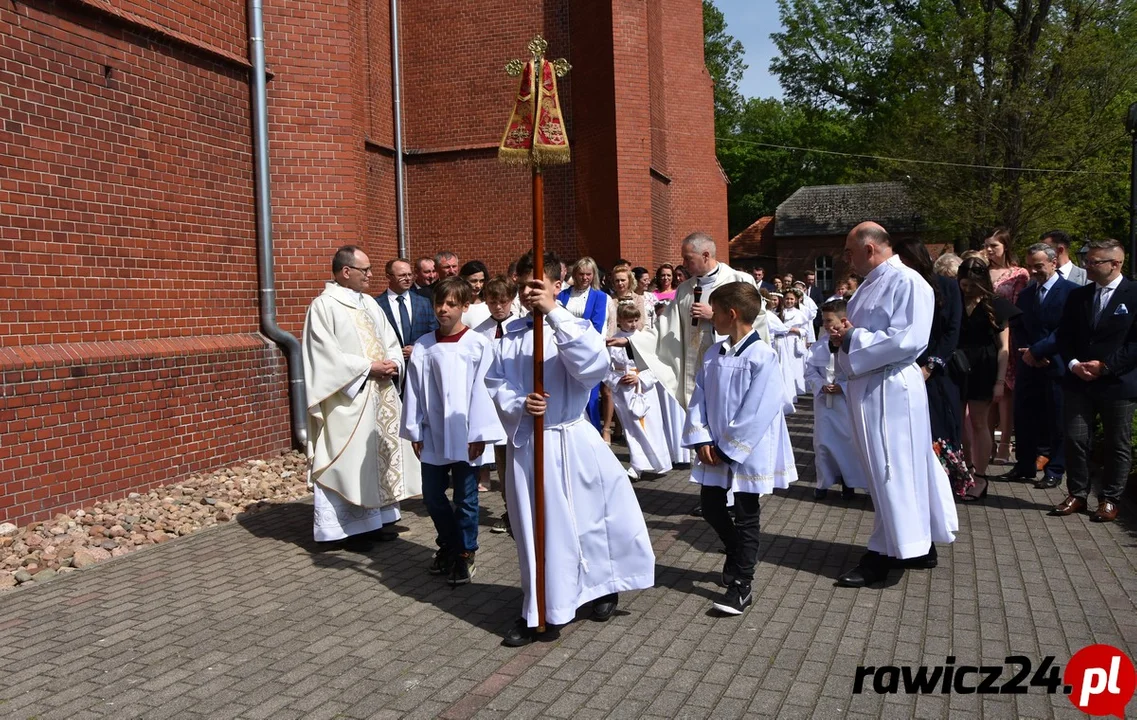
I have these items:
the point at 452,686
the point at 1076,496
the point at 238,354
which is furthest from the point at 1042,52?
the point at 452,686

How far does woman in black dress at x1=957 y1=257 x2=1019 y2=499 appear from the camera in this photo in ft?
26.3

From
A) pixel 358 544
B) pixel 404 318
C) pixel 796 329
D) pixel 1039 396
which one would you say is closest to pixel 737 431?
pixel 358 544

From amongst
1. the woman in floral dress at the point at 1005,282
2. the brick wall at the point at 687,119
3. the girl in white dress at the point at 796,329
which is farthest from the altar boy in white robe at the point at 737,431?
the brick wall at the point at 687,119

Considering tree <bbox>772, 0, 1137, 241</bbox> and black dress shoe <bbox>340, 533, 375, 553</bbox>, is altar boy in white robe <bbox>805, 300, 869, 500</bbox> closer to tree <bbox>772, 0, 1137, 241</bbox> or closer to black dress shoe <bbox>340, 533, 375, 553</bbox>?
black dress shoe <bbox>340, 533, 375, 553</bbox>

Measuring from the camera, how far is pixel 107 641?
5.03 m

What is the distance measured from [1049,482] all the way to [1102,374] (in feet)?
5.53

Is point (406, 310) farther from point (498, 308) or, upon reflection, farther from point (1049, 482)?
point (1049, 482)

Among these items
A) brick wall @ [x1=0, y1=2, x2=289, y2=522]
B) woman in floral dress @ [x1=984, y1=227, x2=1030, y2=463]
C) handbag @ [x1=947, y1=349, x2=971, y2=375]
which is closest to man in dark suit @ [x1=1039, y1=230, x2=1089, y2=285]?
woman in floral dress @ [x1=984, y1=227, x2=1030, y2=463]

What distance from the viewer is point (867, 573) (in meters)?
5.66

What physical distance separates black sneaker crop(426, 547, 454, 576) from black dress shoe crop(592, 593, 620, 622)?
1299 millimetres

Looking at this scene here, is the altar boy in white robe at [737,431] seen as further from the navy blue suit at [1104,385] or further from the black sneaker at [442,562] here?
the navy blue suit at [1104,385]

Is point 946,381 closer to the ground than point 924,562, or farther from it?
farther from it

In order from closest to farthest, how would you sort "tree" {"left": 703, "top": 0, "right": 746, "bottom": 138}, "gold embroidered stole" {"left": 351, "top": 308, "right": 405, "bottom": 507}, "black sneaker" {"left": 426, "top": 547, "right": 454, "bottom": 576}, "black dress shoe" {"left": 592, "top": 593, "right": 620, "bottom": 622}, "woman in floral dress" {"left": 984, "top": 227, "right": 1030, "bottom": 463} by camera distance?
1. "black dress shoe" {"left": 592, "top": 593, "right": 620, "bottom": 622}
2. "black sneaker" {"left": 426, "top": 547, "right": 454, "bottom": 576}
3. "gold embroidered stole" {"left": 351, "top": 308, "right": 405, "bottom": 507}
4. "woman in floral dress" {"left": 984, "top": 227, "right": 1030, "bottom": 463}
5. "tree" {"left": 703, "top": 0, "right": 746, "bottom": 138}

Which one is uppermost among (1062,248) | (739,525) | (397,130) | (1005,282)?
(397,130)
